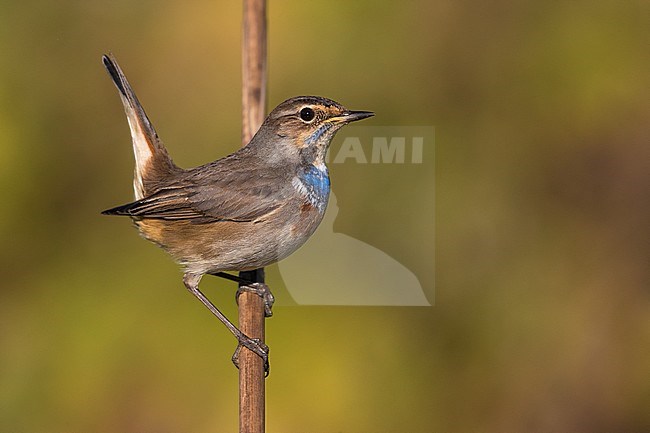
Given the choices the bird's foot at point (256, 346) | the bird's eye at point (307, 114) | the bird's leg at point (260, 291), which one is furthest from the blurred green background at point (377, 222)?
the bird's eye at point (307, 114)

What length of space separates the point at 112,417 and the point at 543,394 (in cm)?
224

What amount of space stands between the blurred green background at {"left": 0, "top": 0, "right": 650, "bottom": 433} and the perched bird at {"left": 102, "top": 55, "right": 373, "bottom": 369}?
1.76ft

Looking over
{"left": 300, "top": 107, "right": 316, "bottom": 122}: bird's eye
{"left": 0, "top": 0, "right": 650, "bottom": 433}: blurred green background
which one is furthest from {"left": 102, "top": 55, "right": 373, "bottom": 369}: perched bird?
{"left": 0, "top": 0, "right": 650, "bottom": 433}: blurred green background

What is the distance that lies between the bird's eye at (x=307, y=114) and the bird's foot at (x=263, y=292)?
0.88m

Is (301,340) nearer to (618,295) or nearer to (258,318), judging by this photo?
(258,318)

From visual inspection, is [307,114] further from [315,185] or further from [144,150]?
[144,150]

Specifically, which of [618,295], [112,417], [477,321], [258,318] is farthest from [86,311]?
[618,295]

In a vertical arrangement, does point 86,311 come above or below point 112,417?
above

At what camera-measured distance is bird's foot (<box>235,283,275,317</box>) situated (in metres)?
4.52

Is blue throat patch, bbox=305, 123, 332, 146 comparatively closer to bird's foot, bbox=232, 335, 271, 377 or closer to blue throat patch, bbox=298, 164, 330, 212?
blue throat patch, bbox=298, 164, 330, 212

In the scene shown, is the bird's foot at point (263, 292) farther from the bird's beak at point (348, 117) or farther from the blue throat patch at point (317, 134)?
the bird's beak at point (348, 117)

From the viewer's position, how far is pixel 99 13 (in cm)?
539

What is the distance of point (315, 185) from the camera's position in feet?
14.5

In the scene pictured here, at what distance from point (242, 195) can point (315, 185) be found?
0.36m
